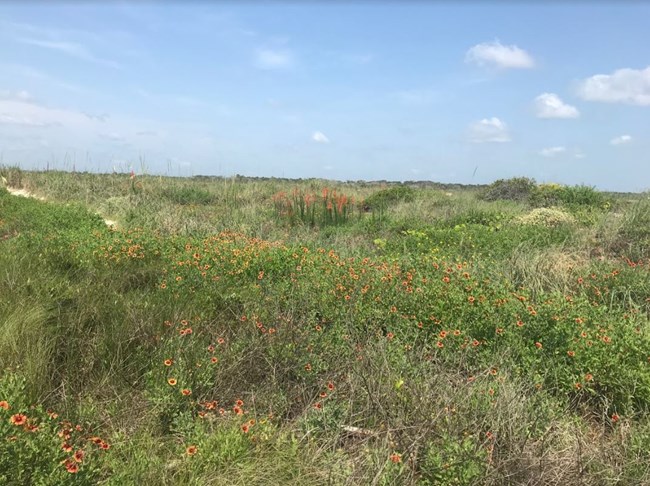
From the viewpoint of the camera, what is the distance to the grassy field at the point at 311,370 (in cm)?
250

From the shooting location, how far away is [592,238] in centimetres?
840

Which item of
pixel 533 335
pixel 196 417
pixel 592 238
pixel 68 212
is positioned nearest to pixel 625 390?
pixel 533 335

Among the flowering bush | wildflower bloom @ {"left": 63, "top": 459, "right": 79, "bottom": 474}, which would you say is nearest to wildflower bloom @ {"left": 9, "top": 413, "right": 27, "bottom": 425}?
the flowering bush

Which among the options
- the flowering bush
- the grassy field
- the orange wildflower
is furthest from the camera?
the grassy field

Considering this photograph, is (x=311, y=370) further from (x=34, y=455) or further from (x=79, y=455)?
(x=34, y=455)

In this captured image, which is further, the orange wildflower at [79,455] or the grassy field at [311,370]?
the grassy field at [311,370]

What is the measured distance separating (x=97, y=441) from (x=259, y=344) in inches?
54.8

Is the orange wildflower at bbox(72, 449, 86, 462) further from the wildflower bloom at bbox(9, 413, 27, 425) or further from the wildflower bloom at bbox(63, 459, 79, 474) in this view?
the wildflower bloom at bbox(9, 413, 27, 425)

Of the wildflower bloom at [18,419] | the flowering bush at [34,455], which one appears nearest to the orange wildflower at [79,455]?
the flowering bush at [34,455]

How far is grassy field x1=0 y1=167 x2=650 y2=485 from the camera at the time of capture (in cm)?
250

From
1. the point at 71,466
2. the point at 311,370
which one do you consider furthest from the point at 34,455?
the point at 311,370

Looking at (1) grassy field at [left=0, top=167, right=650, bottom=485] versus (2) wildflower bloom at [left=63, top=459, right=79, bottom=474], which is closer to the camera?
(2) wildflower bloom at [left=63, top=459, right=79, bottom=474]

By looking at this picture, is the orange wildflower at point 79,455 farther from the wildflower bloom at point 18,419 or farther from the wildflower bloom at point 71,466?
the wildflower bloom at point 18,419

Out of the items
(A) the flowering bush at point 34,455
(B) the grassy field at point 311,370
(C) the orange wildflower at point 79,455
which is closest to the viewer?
(A) the flowering bush at point 34,455
